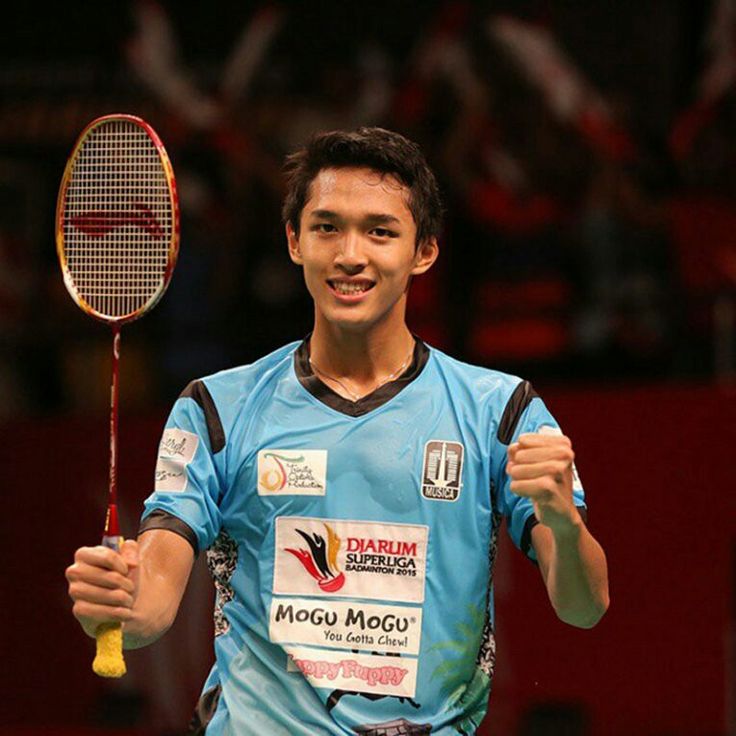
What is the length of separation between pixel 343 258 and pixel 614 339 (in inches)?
175

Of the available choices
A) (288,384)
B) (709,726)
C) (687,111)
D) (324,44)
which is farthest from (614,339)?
(288,384)

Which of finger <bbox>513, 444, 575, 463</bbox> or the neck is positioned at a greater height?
the neck

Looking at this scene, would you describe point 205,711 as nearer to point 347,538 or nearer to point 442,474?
point 347,538

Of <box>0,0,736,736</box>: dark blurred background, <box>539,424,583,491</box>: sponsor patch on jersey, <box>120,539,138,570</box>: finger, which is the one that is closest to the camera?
<box>120,539,138,570</box>: finger

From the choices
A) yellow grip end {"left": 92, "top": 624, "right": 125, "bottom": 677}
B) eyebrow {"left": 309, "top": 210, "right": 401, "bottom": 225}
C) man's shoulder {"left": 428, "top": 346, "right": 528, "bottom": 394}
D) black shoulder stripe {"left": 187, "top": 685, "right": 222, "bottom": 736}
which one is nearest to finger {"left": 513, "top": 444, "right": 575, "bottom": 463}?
man's shoulder {"left": 428, "top": 346, "right": 528, "bottom": 394}

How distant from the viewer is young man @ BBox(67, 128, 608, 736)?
3.92 metres

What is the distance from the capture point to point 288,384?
4180 millimetres

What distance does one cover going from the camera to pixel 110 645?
11.6ft

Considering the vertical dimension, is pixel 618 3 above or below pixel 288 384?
above

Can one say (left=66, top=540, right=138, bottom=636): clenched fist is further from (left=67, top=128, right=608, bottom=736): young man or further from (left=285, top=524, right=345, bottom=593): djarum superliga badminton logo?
(left=285, top=524, right=345, bottom=593): djarum superliga badminton logo

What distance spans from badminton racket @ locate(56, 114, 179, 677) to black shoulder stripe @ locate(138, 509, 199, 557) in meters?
0.23

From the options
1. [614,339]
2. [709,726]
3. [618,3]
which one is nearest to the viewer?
[709,726]

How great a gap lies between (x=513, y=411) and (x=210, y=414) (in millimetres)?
712

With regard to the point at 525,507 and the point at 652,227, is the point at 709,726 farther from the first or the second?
the point at 525,507
